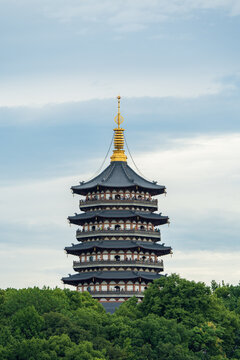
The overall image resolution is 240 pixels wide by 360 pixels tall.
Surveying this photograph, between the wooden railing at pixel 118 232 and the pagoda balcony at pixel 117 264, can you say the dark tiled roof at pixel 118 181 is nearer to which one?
the wooden railing at pixel 118 232

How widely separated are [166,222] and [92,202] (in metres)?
8.87

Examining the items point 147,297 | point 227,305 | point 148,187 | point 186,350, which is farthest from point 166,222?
point 186,350

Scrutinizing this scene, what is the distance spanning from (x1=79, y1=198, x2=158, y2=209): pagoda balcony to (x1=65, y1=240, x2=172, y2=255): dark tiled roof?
4.15 metres

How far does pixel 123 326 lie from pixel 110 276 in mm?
21622

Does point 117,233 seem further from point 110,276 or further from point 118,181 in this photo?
point 118,181

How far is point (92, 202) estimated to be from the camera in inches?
4852

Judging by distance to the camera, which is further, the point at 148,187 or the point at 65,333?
the point at 148,187

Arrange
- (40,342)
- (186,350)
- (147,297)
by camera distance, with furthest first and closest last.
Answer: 1. (147,297)
2. (186,350)
3. (40,342)

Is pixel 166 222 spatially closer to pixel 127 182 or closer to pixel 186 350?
pixel 127 182

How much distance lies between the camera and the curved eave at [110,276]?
388ft

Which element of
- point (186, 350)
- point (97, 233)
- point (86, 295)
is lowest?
point (186, 350)

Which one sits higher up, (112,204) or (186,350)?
(112,204)

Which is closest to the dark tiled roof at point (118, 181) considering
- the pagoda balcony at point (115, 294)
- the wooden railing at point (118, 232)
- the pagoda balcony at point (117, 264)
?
the wooden railing at point (118, 232)

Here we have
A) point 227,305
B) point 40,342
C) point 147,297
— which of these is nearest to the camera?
point 40,342
